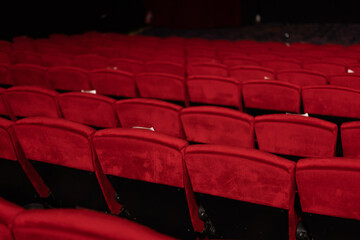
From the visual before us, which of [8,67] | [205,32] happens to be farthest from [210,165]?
[205,32]

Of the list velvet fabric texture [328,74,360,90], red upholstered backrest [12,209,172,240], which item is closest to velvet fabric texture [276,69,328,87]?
velvet fabric texture [328,74,360,90]

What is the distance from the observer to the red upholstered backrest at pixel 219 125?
3.35 ft

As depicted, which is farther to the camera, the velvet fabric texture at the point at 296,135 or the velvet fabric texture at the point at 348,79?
the velvet fabric texture at the point at 348,79

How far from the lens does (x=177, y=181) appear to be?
80 cm

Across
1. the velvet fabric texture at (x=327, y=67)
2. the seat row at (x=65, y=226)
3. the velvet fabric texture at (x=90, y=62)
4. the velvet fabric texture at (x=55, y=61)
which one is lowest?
the velvet fabric texture at (x=327, y=67)

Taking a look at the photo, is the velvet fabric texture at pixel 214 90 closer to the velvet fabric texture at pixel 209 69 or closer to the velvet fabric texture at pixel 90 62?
the velvet fabric texture at pixel 209 69

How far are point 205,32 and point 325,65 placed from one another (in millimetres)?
5138

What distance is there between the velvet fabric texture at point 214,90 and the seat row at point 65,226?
114cm

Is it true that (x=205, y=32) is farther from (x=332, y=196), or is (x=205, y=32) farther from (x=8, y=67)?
(x=332, y=196)

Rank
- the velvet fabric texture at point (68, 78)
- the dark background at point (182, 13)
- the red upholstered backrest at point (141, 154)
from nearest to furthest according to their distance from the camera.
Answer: the red upholstered backrest at point (141, 154)
the velvet fabric texture at point (68, 78)
the dark background at point (182, 13)

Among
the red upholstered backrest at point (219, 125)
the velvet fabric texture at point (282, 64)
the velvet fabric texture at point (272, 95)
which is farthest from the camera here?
the velvet fabric texture at point (282, 64)

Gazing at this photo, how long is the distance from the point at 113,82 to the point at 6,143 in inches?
33.5

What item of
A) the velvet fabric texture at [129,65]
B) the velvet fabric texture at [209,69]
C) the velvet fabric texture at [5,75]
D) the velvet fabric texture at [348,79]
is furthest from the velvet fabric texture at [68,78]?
the velvet fabric texture at [348,79]

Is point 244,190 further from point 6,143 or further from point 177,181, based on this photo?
point 6,143
